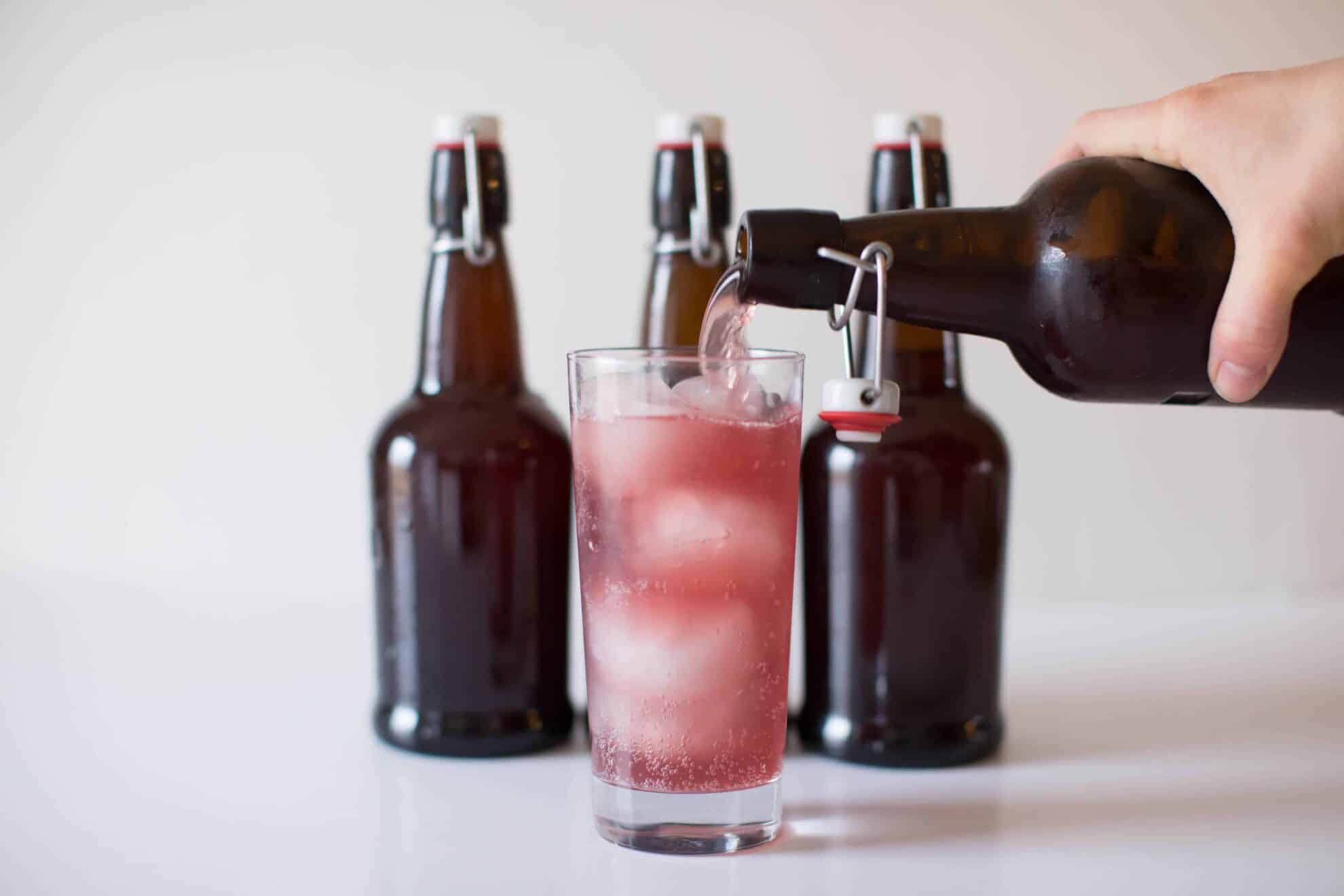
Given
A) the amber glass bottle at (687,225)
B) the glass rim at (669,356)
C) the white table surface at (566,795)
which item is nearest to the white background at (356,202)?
the white table surface at (566,795)

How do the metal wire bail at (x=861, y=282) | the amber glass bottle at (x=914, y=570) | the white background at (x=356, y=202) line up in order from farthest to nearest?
the white background at (x=356, y=202)
the amber glass bottle at (x=914, y=570)
the metal wire bail at (x=861, y=282)

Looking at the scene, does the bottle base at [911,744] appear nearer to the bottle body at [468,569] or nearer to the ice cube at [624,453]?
the bottle body at [468,569]

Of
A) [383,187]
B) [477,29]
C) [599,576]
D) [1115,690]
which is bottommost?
[1115,690]

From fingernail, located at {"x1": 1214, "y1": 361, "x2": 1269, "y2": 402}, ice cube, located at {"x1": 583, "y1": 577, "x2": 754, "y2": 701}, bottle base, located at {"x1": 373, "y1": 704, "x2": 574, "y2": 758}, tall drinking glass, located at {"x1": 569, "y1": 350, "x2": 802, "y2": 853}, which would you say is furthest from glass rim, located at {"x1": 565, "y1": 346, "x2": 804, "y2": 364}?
bottle base, located at {"x1": 373, "y1": 704, "x2": 574, "y2": 758}

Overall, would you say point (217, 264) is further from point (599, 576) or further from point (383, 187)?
point (599, 576)

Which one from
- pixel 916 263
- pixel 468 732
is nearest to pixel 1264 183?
pixel 916 263

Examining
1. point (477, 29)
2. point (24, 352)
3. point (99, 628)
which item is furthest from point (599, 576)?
point (24, 352)
